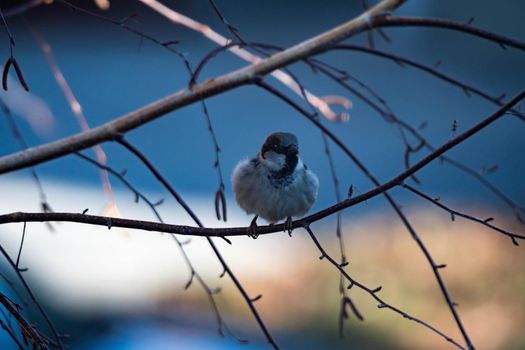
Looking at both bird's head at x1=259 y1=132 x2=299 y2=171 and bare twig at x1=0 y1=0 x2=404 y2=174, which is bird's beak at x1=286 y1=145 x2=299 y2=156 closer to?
bird's head at x1=259 y1=132 x2=299 y2=171

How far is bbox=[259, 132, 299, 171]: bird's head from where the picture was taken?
162 centimetres

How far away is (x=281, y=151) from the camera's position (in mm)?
1638

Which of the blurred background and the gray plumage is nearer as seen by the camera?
the gray plumage

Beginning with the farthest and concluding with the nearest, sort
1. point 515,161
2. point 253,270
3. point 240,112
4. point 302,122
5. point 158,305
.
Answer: point 240,112
point 302,122
point 515,161
point 253,270
point 158,305

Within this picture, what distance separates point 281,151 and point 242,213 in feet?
6.14

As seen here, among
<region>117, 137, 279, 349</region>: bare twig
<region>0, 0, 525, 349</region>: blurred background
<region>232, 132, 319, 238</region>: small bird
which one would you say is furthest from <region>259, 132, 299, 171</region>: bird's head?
<region>117, 137, 279, 349</region>: bare twig

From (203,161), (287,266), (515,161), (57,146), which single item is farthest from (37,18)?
(57,146)

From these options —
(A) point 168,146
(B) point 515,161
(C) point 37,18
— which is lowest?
(B) point 515,161

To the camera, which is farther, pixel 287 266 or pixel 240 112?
pixel 240 112

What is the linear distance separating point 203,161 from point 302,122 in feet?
2.41

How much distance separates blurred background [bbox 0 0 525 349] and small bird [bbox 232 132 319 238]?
1.80 ft

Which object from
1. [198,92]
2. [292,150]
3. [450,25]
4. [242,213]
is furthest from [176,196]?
[242,213]

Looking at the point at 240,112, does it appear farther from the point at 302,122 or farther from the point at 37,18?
the point at 37,18

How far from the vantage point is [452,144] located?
0.78 metres
